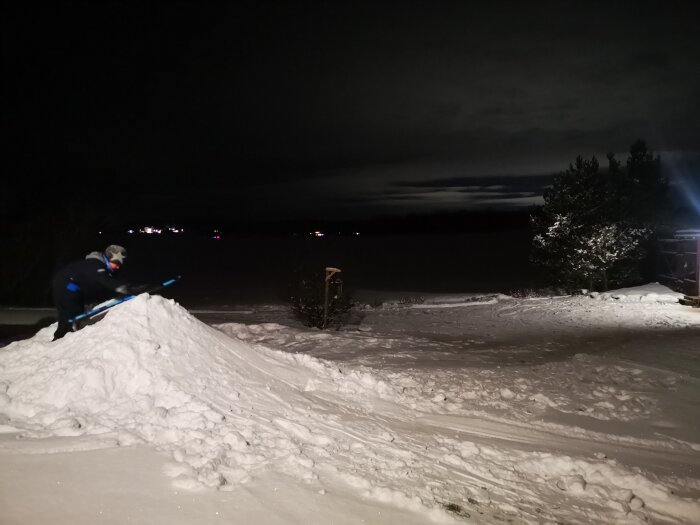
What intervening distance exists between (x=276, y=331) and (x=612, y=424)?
292 inches

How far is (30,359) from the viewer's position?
18.6ft

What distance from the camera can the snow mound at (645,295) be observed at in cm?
1700

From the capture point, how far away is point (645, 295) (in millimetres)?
17625

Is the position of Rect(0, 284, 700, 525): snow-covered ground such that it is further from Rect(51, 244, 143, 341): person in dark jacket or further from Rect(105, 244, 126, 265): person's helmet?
Rect(105, 244, 126, 265): person's helmet

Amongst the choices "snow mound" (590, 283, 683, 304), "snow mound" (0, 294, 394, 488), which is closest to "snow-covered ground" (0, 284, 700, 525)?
"snow mound" (0, 294, 394, 488)

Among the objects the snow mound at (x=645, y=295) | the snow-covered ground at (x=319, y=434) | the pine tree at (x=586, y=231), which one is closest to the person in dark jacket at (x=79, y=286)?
the snow-covered ground at (x=319, y=434)

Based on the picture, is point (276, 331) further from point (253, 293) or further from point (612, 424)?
point (253, 293)

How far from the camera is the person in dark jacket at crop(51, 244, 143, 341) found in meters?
6.72

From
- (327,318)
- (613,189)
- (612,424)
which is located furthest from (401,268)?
(612,424)

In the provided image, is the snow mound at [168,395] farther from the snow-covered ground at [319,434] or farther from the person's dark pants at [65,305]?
the person's dark pants at [65,305]

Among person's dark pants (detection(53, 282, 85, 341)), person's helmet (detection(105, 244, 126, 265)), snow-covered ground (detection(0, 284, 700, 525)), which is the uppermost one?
person's helmet (detection(105, 244, 126, 265))

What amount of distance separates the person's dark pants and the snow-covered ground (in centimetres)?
29

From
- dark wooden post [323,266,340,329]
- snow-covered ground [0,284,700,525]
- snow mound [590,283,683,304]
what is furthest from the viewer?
snow mound [590,283,683,304]

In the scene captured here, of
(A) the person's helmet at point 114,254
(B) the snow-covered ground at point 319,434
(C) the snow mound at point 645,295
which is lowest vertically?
(C) the snow mound at point 645,295
